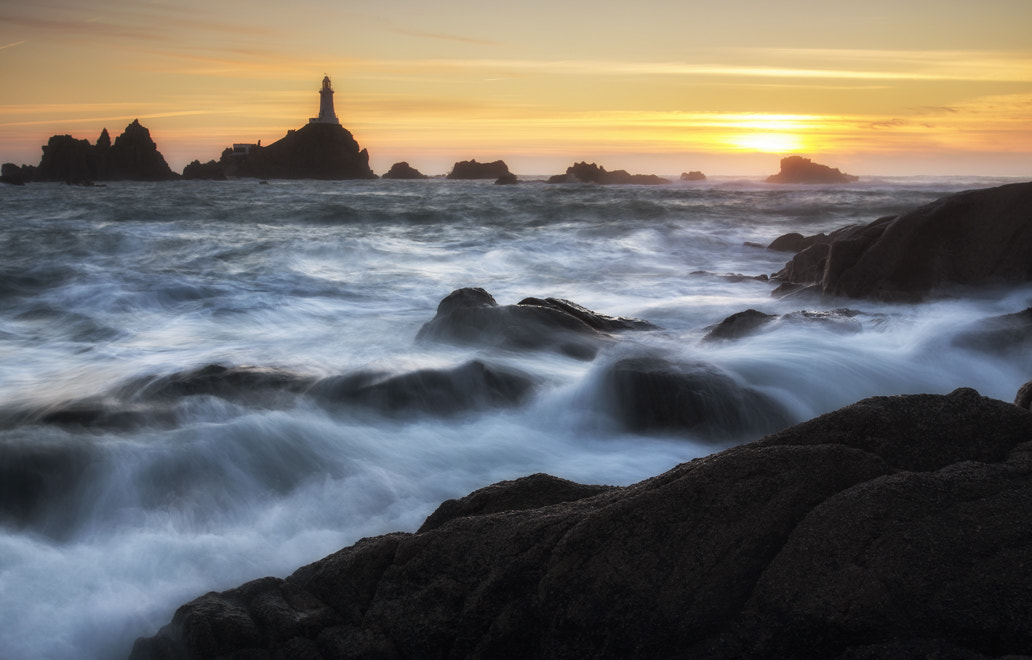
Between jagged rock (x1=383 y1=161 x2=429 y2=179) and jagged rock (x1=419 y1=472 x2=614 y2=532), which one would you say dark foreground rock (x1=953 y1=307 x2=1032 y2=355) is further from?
jagged rock (x1=383 y1=161 x2=429 y2=179)

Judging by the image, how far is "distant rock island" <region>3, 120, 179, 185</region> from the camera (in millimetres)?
74938

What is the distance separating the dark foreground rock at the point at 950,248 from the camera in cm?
862

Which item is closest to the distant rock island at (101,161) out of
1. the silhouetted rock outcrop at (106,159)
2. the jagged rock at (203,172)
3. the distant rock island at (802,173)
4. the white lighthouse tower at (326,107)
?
the silhouetted rock outcrop at (106,159)

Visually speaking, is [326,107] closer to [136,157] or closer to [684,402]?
[136,157]

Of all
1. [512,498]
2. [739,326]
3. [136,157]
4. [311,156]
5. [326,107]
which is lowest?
[512,498]

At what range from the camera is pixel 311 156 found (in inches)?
3637

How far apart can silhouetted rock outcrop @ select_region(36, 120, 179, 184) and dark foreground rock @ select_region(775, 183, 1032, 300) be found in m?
77.6

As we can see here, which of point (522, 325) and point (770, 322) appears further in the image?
point (770, 322)

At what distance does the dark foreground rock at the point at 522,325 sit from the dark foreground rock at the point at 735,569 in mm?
4564

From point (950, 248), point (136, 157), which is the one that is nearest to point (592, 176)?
point (136, 157)

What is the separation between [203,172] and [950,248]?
9048 centimetres

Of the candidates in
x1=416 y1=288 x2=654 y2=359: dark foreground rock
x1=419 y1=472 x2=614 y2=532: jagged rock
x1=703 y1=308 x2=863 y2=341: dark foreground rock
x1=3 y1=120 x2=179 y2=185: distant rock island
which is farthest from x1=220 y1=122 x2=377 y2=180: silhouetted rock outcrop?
x1=419 y1=472 x2=614 y2=532: jagged rock

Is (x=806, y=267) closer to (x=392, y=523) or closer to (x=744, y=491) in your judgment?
(x=392, y=523)

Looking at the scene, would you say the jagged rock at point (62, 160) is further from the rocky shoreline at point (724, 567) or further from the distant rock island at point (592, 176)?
the rocky shoreline at point (724, 567)
